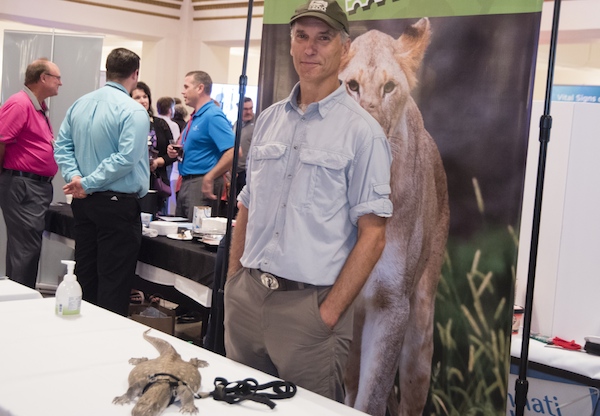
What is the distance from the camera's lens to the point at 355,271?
77.9 inches

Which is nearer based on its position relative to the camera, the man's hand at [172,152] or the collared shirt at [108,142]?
the collared shirt at [108,142]

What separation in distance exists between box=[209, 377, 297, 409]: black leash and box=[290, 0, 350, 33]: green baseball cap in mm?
983

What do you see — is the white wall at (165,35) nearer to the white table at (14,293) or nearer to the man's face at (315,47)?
the white table at (14,293)

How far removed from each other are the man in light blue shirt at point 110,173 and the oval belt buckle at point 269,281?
1870mm

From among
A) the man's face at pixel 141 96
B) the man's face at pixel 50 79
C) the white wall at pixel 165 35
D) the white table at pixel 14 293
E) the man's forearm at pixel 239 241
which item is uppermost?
the white wall at pixel 165 35

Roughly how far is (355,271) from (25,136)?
10.8 feet

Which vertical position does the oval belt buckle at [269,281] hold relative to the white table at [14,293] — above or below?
above

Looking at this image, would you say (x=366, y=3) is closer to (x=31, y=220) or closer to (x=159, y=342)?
(x=159, y=342)

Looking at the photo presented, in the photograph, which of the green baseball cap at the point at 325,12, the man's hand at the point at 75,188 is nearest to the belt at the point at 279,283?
the green baseball cap at the point at 325,12

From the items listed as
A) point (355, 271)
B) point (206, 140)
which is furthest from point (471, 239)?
point (206, 140)

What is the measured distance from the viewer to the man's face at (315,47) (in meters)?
2.06

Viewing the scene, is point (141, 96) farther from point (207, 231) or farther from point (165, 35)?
point (165, 35)

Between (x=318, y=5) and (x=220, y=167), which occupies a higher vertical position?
(x=318, y=5)

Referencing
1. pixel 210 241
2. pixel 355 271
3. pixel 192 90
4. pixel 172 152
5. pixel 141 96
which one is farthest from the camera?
pixel 141 96
